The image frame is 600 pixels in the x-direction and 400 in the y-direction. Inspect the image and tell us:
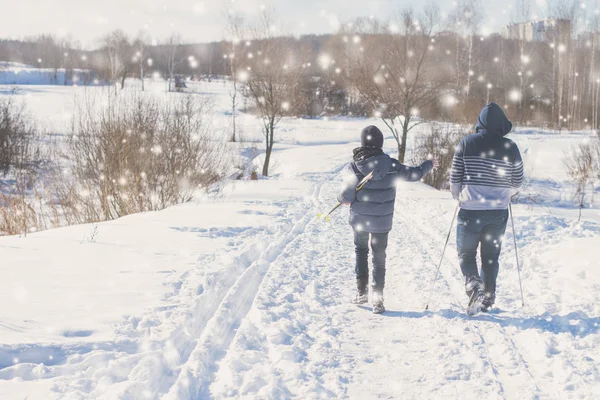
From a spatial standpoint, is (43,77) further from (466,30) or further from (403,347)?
(403,347)

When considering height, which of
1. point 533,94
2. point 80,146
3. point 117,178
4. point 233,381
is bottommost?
point 233,381

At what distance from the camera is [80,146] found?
1186 centimetres

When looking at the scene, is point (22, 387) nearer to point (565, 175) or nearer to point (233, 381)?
point (233, 381)

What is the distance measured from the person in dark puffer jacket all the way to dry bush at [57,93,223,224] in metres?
8.30

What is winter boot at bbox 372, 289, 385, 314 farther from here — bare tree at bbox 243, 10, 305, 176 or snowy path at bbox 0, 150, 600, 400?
bare tree at bbox 243, 10, 305, 176

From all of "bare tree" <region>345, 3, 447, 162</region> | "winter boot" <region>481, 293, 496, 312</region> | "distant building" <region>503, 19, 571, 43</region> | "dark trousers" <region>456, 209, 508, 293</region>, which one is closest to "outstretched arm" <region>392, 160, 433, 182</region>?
"dark trousers" <region>456, 209, 508, 293</region>

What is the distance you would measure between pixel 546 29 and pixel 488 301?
161ft

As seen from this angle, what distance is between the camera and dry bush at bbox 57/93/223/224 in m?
11.5

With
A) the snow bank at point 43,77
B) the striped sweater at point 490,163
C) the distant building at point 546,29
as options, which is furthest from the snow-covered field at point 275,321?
the snow bank at point 43,77

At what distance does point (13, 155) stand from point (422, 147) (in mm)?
21629

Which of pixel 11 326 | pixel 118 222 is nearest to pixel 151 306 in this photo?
pixel 11 326

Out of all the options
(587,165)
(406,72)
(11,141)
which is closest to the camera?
(406,72)

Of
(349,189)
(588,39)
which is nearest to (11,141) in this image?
(349,189)

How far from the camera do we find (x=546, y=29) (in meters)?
44.9
